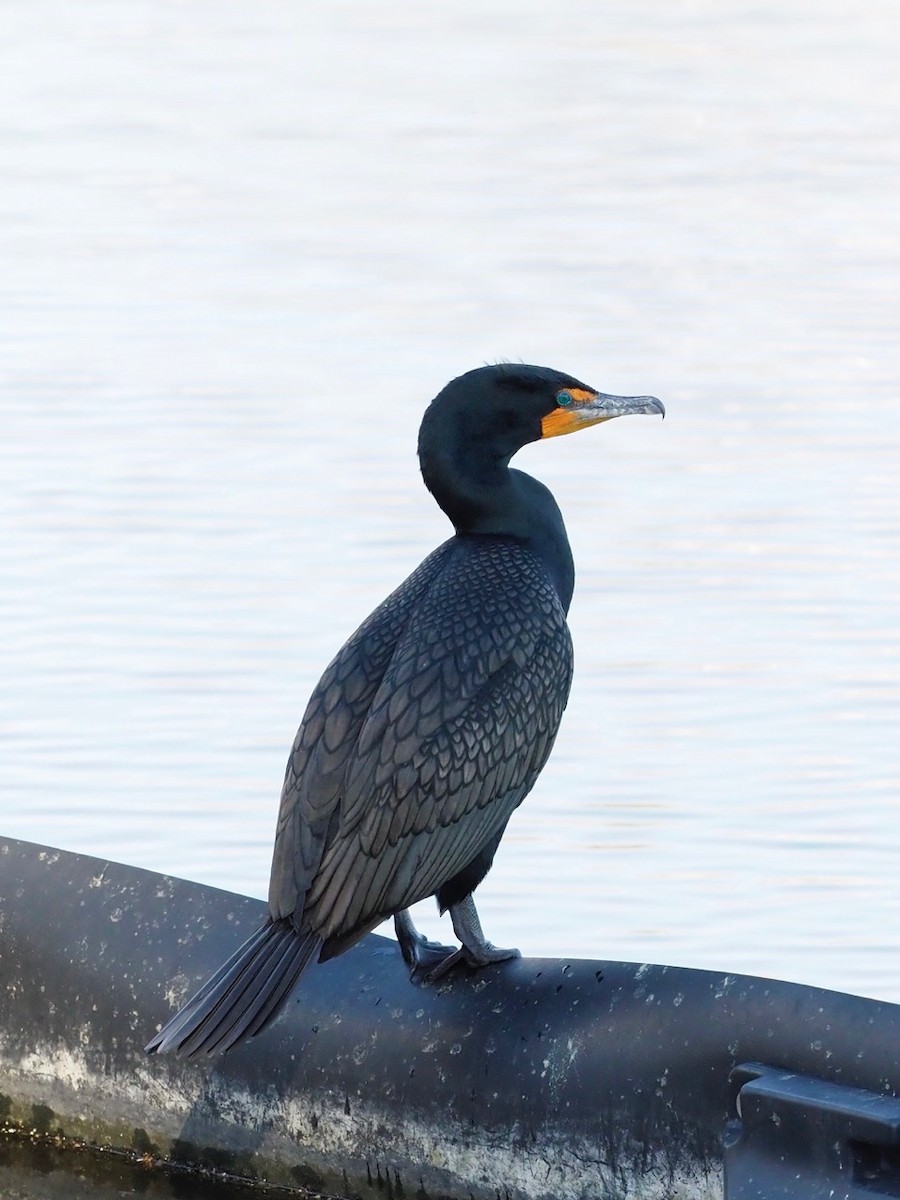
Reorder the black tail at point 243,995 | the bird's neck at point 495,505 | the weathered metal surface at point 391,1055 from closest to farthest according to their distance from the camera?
the weathered metal surface at point 391,1055
the black tail at point 243,995
the bird's neck at point 495,505

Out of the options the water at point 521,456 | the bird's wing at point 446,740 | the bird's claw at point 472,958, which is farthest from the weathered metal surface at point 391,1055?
the water at point 521,456

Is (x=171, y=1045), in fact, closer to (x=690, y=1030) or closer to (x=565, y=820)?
(x=690, y=1030)

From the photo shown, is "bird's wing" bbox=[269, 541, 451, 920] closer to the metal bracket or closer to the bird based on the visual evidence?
the bird

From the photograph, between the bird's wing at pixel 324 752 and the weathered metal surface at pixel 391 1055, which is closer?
the weathered metal surface at pixel 391 1055

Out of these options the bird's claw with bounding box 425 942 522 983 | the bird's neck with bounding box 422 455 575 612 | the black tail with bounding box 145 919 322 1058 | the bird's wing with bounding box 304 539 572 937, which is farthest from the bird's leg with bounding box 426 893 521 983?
the bird's neck with bounding box 422 455 575 612

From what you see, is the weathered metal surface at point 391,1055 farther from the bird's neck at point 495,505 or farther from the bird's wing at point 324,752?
the bird's neck at point 495,505

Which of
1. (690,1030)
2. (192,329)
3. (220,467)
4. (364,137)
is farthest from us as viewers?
(364,137)

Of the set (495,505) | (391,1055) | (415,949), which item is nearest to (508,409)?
(495,505)

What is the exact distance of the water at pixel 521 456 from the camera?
22.0ft

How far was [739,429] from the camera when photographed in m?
9.76

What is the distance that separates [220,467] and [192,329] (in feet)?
6.80

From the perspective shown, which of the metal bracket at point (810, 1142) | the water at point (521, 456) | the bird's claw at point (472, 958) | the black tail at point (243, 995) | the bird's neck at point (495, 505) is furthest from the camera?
the water at point (521, 456)

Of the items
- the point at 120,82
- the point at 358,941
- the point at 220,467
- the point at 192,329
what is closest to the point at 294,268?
the point at 192,329

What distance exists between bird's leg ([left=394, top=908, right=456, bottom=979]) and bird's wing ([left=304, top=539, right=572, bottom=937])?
0.22 metres
